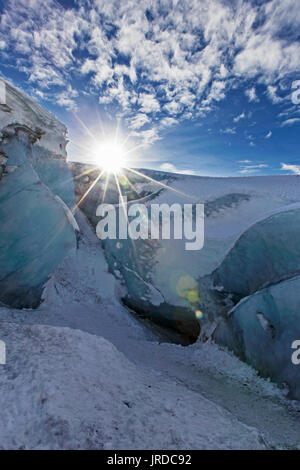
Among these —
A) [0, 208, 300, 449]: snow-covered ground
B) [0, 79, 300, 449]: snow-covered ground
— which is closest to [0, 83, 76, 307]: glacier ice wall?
[0, 79, 300, 449]: snow-covered ground

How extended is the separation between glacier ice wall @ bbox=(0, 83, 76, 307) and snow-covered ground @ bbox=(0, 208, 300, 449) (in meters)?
0.84

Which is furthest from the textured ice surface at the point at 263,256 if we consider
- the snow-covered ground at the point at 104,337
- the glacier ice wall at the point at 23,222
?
the glacier ice wall at the point at 23,222
